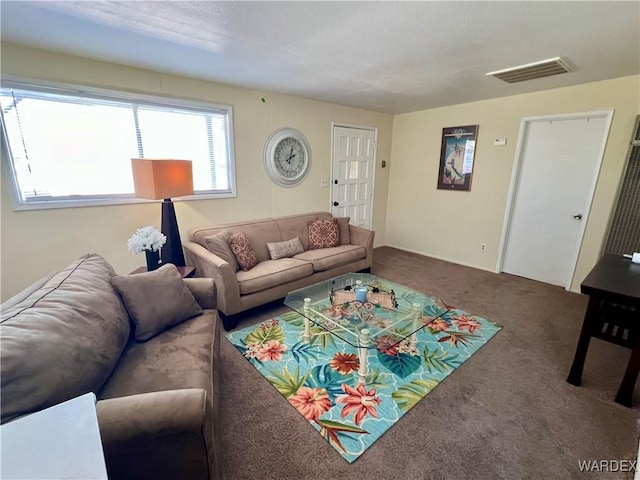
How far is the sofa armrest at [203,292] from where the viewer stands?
78.5 inches

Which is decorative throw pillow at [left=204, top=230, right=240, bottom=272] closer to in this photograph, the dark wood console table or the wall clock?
the wall clock

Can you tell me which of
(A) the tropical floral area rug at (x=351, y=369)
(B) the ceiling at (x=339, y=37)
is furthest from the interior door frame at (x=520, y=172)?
(A) the tropical floral area rug at (x=351, y=369)

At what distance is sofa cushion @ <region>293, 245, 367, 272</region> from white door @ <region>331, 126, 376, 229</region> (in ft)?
3.29

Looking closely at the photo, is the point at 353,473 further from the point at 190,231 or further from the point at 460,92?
the point at 460,92

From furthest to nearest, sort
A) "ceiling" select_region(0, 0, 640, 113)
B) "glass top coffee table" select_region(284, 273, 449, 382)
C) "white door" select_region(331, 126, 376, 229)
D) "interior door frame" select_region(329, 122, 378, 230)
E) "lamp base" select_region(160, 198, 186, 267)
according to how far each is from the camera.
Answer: "white door" select_region(331, 126, 376, 229)
"interior door frame" select_region(329, 122, 378, 230)
"lamp base" select_region(160, 198, 186, 267)
"glass top coffee table" select_region(284, 273, 449, 382)
"ceiling" select_region(0, 0, 640, 113)

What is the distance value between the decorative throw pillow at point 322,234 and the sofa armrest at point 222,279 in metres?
1.35

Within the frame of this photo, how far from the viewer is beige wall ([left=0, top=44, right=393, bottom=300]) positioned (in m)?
2.26

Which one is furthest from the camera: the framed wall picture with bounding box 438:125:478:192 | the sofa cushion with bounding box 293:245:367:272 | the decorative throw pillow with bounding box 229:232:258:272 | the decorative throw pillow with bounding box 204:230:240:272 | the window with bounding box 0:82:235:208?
the framed wall picture with bounding box 438:125:478:192

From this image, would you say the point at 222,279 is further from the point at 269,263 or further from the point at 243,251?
the point at 269,263

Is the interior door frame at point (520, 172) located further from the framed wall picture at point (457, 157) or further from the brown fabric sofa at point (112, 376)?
the brown fabric sofa at point (112, 376)

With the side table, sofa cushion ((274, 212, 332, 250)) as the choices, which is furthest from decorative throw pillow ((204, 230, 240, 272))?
sofa cushion ((274, 212, 332, 250))

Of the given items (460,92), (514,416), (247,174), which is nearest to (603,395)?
(514,416)

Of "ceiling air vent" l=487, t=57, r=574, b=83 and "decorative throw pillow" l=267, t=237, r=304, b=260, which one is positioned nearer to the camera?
"ceiling air vent" l=487, t=57, r=574, b=83

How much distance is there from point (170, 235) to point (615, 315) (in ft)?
Result: 11.5
